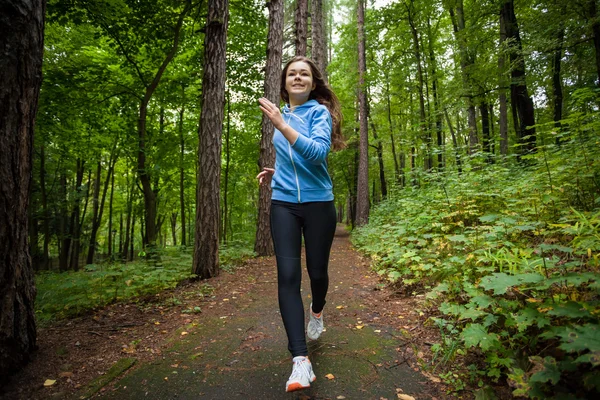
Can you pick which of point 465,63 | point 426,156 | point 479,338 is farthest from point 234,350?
point 465,63

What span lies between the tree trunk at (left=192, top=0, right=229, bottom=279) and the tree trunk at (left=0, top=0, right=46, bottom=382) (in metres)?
2.88

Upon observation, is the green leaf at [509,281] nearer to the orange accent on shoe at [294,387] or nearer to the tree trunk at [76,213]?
the orange accent on shoe at [294,387]

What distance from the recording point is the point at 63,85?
7477mm

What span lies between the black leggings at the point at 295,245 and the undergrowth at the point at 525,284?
1.10m

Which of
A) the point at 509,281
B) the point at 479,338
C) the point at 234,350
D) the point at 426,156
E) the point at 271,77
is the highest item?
the point at 271,77

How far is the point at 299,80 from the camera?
2.26 meters

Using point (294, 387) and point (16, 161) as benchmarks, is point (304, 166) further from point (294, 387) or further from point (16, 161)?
point (16, 161)

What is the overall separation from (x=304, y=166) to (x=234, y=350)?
1.82 m

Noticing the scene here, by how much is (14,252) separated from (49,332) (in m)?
1.34

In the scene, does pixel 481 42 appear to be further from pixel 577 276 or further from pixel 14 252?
pixel 14 252

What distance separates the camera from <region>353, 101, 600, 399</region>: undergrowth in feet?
4.67

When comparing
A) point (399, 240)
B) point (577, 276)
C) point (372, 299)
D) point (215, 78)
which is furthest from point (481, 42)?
point (577, 276)

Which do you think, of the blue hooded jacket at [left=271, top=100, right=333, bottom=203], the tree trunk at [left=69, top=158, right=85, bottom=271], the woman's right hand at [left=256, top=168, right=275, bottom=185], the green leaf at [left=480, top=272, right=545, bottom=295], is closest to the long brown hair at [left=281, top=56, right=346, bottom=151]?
the blue hooded jacket at [left=271, top=100, right=333, bottom=203]

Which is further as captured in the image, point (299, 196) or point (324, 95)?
point (324, 95)
